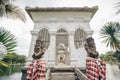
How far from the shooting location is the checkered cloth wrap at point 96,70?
8.84ft

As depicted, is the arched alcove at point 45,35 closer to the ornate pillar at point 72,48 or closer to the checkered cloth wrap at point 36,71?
the ornate pillar at point 72,48

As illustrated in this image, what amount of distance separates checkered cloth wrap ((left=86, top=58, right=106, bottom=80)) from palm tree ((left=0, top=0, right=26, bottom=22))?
4.27m

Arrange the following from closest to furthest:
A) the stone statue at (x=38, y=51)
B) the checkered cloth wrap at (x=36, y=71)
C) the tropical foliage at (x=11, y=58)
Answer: the checkered cloth wrap at (x=36, y=71), the stone statue at (x=38, y=51), the tropical foliage at (x=11, y=58)

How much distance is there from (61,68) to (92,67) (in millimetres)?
5628

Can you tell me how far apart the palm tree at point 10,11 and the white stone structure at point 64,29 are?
5045mm

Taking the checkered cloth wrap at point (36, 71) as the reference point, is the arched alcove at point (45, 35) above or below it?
above

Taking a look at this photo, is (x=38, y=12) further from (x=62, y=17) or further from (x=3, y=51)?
(x=3, y=51)

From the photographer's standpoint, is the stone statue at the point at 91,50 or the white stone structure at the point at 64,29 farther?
the white stone structure at the point at 64,29

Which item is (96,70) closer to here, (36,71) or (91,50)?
(91,50)

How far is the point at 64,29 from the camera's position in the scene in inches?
429

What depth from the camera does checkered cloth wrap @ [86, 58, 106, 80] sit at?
2.70 metres

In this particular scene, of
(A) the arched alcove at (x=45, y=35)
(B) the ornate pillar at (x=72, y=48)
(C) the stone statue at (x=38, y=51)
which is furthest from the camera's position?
(A) the arched alcove at (x=45, y=35)

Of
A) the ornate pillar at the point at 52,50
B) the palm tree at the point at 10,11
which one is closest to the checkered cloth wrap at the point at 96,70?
the palm tree at the point at 10,11

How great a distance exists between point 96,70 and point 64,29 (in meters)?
8.37
